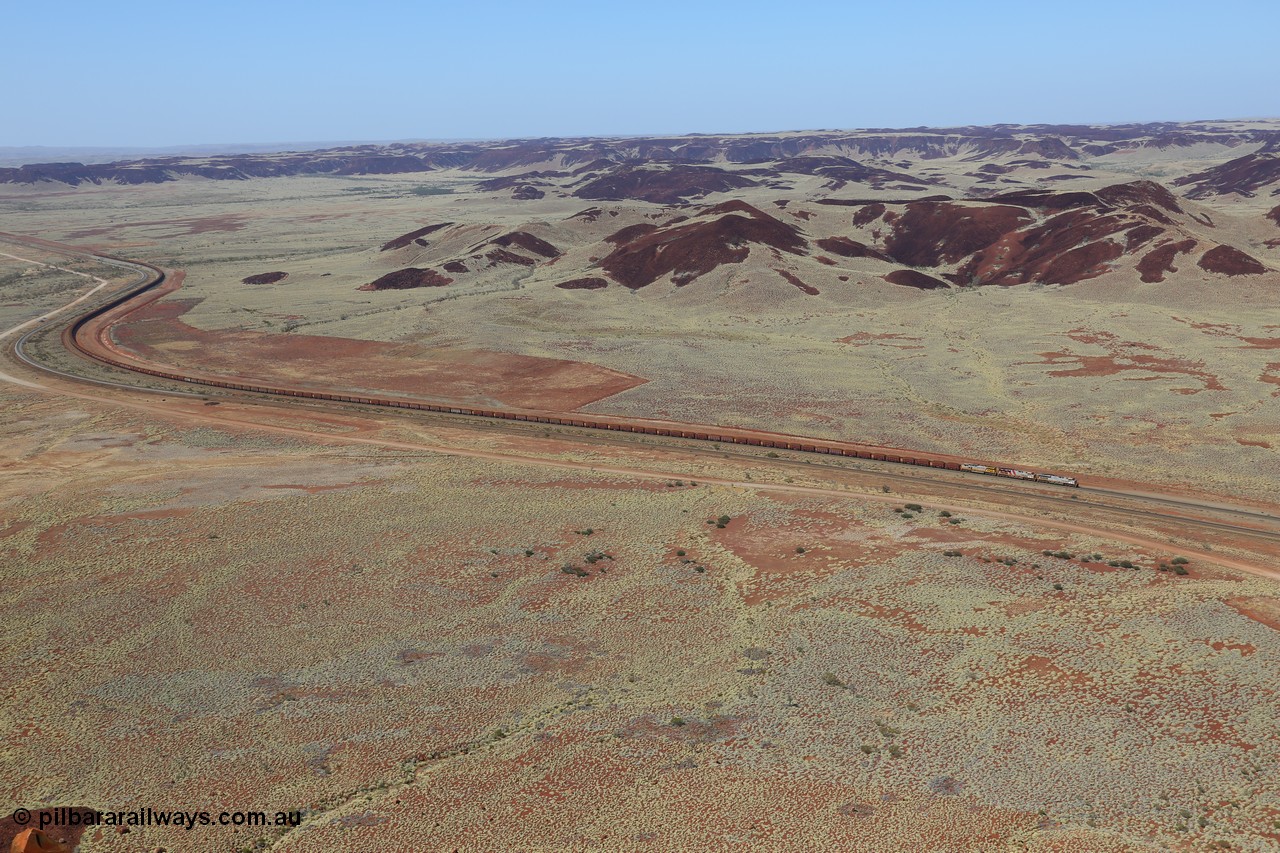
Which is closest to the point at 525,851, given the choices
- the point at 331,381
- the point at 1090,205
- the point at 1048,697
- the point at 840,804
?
the point at 840,804

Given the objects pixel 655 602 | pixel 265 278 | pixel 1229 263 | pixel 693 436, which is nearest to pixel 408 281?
pixel 265 278

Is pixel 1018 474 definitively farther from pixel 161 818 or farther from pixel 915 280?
pixel 915 280

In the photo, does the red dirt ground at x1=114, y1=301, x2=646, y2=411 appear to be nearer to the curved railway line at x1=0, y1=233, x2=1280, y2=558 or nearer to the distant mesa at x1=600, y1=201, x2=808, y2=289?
the curved railway line at x1=0, y1=233, x2=1280, y2=558

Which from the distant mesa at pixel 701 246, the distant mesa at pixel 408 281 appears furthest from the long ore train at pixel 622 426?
the distant mesa at pixel 701 246

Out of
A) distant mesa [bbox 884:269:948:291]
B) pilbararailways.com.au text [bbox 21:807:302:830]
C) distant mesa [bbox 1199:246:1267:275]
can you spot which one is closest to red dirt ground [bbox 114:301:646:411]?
pilbararailways.com.au text [bbox 21:807:302:830]

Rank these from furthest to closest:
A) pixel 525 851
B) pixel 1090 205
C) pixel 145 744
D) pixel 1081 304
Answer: pixel 1090 205
pixel 1081 304
pixel 145 744
pixel 525 851

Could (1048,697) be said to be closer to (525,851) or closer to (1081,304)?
(525,851)
